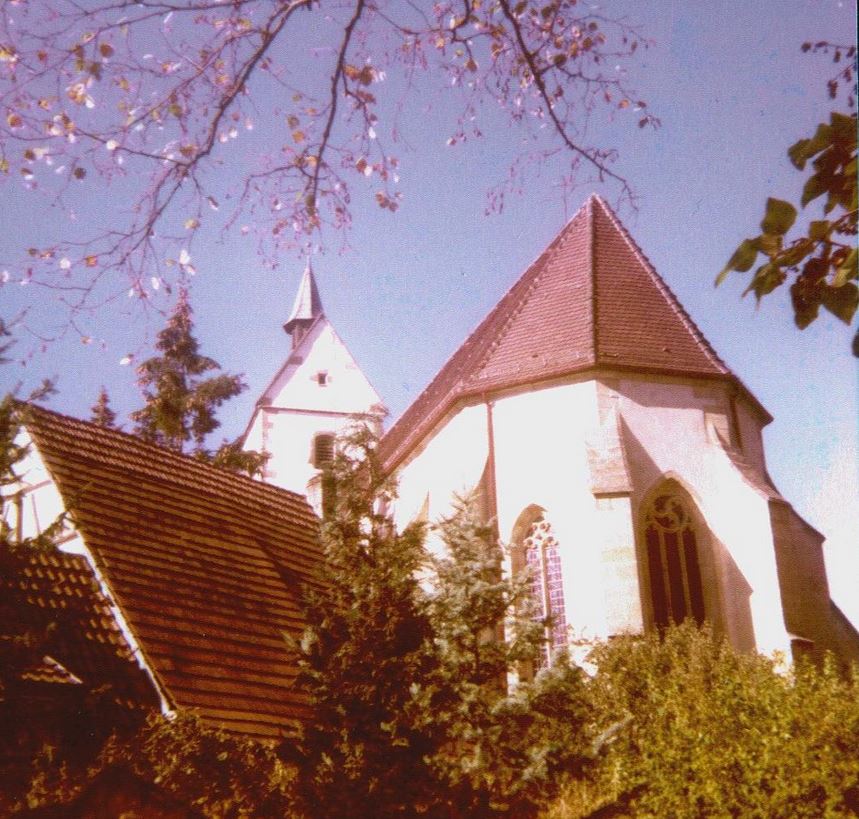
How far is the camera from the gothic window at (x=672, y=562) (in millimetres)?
15422

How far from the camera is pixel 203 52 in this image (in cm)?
584

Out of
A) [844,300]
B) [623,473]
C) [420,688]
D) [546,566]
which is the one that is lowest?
[420,688]

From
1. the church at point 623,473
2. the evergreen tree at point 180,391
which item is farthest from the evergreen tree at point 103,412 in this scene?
the church at point 623,473

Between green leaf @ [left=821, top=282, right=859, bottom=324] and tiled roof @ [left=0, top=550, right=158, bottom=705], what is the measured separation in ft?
24.0

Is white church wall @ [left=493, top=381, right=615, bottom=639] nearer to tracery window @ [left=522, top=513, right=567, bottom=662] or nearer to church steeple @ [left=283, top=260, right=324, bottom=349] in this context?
tracery window @ [left=522, top=513, right=567, bottom=662]

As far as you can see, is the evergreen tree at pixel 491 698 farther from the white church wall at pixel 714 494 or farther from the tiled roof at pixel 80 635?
the white church wall at pixel 714 494

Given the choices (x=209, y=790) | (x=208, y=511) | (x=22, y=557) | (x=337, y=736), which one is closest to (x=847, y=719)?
(x=337, y=736)

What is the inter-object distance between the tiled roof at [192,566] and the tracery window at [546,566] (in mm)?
3789

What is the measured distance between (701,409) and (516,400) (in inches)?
125

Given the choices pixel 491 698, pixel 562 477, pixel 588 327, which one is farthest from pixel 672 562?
pixel 491 698

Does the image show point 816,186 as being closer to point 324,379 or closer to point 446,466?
point 446,466

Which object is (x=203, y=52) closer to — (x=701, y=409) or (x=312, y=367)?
(x=701, y=409)

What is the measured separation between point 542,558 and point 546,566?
0.15m

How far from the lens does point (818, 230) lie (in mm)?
3424
